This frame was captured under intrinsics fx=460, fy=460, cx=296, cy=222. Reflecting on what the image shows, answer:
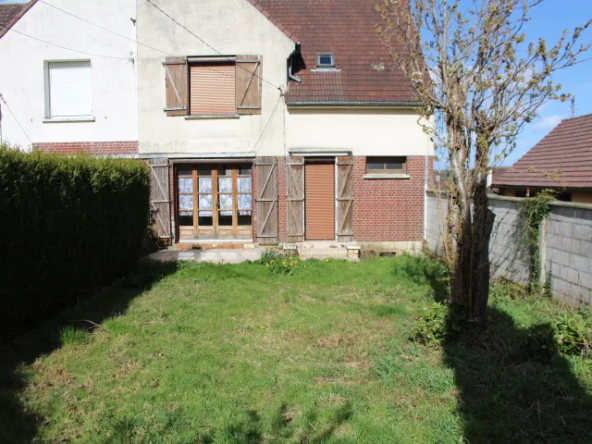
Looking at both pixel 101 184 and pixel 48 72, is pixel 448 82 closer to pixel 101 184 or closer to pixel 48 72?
pixel 101 184

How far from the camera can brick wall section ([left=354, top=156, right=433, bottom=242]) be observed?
1141 centimetres

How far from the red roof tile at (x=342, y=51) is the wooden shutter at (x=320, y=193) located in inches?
64.8

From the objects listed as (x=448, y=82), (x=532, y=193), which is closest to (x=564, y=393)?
(x=448, y=82)

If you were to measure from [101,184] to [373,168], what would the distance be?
22.2ft

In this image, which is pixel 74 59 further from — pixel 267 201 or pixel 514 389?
pixel 514 389

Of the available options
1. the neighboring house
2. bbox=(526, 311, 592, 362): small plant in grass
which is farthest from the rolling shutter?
bbox=(526, 311, 592, 362): small plant in grass

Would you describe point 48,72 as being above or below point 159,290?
above

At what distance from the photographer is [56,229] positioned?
573 cm

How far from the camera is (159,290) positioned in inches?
295

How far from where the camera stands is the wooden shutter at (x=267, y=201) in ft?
37.0

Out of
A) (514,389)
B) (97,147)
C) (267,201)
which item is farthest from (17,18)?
(514,389)

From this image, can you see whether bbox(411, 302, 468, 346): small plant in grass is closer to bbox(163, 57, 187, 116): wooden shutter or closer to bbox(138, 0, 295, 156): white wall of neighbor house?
bbox(138, 0, 295, 156): white wall of neighbor house

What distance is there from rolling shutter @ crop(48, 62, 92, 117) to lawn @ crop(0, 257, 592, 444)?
6881 mm

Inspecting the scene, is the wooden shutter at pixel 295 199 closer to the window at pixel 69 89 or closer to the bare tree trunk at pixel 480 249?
the window at pixel 69 89
